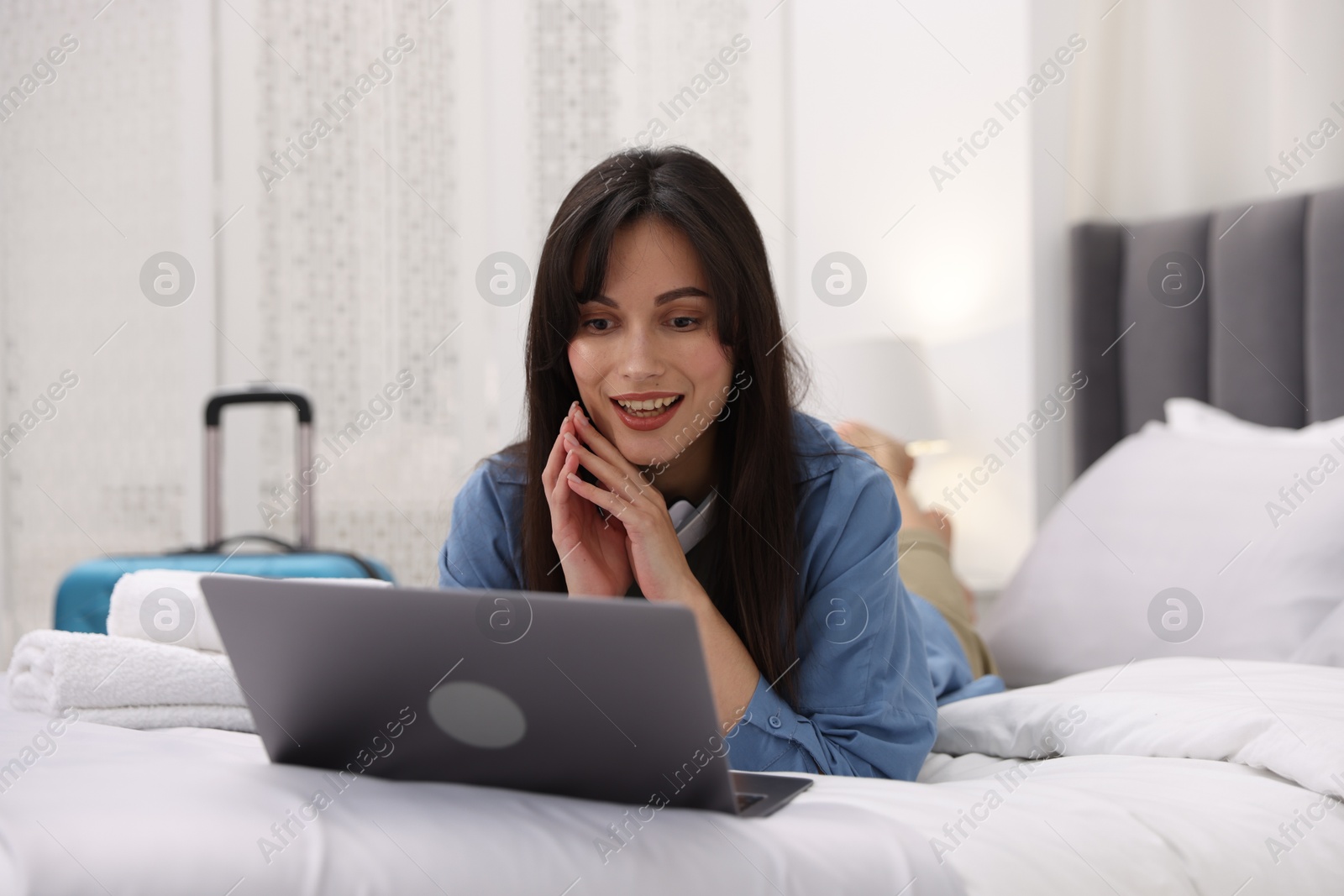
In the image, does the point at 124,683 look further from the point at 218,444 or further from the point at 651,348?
the point at 218,444

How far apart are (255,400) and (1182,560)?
1.71 meters

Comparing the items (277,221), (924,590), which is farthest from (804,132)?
(924,590)

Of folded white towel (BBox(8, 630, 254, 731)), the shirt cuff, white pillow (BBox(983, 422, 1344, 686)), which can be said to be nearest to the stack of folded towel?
folded white towel (BBox(8, 630, 254, 731))

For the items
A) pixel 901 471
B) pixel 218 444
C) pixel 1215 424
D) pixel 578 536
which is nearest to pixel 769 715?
pixel 578 536

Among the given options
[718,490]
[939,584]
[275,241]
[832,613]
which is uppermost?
[275,241]

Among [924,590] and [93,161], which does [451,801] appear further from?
[93,161]

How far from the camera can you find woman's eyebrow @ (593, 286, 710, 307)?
1.14m

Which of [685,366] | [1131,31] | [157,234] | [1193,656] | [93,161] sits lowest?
[1193,656]

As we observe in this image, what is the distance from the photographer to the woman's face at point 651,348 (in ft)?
3.74

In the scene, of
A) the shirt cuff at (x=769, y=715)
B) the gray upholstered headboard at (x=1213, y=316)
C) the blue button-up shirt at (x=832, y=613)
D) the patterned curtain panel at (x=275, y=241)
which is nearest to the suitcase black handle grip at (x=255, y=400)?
the patterned curtain panel at (x=275, y=241)

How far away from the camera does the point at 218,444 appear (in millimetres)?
2320

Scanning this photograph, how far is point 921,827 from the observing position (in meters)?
0.80

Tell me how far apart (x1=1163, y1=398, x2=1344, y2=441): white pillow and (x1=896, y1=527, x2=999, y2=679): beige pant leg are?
50 centimetres

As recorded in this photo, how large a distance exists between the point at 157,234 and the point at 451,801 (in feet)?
7.91
